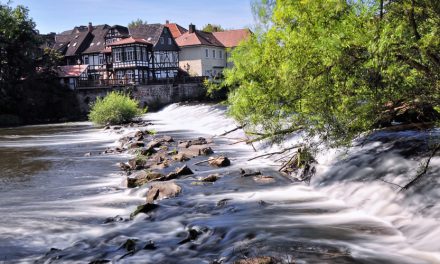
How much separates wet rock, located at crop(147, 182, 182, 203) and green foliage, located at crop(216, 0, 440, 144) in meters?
2.50

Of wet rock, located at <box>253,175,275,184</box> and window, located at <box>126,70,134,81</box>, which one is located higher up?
window, located at <box>126,70,134,81</box>

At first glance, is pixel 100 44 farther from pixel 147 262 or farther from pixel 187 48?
pixel 147 262

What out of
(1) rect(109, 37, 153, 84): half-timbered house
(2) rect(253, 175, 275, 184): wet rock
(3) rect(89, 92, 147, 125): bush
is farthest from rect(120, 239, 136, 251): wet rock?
(1) rect(109, 37, 153, 84): half-timbered house

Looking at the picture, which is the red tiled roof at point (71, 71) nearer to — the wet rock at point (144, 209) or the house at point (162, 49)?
the house at point (162, 49)

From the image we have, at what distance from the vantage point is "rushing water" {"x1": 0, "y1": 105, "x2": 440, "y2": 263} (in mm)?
6922

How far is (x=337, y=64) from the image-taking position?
8.16 m

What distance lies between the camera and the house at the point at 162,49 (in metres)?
67.0

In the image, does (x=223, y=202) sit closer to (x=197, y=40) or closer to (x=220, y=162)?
(x=220, y=162)

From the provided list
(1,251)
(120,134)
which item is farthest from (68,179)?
(120,134)

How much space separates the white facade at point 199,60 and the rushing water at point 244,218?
5967 centimetres

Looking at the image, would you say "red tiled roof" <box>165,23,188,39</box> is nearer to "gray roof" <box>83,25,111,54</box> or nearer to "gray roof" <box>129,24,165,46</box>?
"gray roof" <box>129,24,165,46</box>

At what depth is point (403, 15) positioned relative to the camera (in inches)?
292

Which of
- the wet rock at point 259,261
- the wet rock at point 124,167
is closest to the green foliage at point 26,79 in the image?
the wet rock at point 124,167

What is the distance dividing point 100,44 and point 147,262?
67119mm
